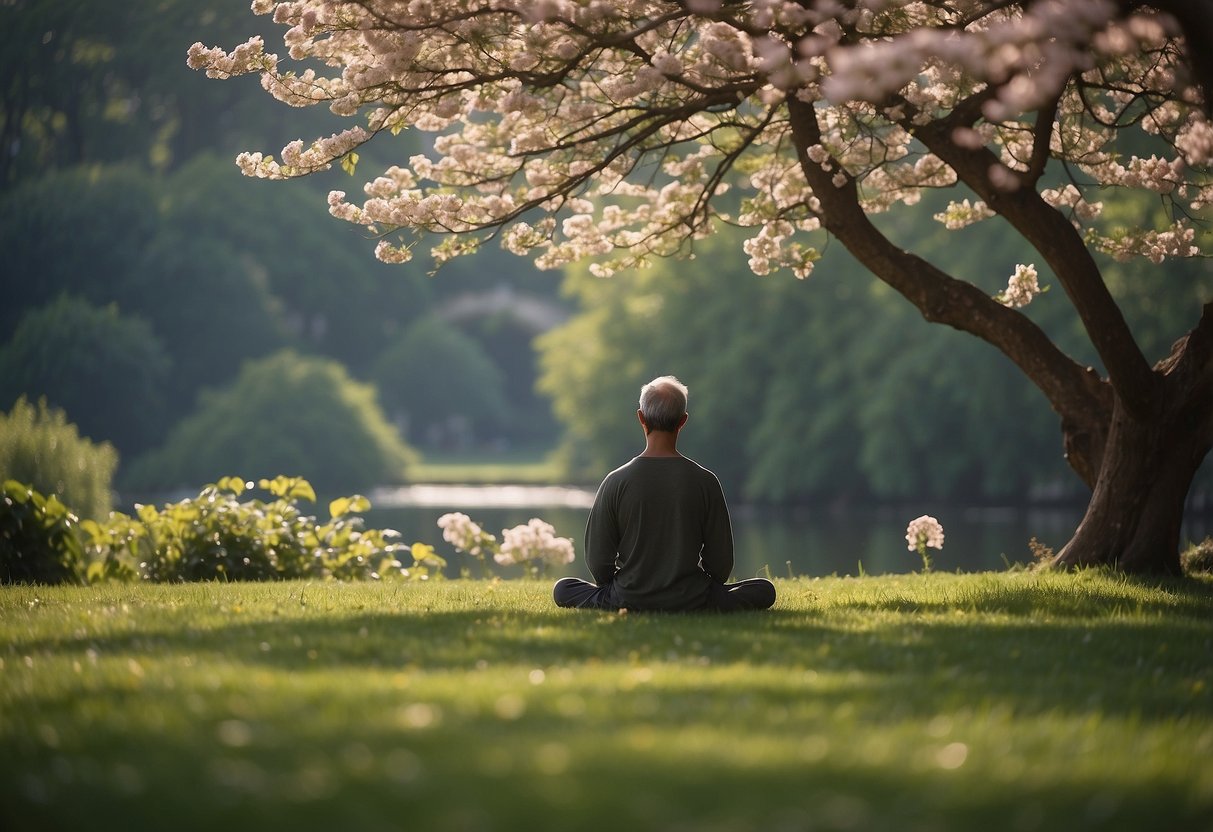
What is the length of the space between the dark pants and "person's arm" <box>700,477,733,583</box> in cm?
30

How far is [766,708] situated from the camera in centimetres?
496

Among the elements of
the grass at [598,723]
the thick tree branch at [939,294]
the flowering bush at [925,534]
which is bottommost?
the grass at [598,723]

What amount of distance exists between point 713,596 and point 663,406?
1331 millimetres

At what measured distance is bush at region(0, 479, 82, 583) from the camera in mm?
12008

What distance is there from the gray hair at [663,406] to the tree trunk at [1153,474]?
4.79 metres

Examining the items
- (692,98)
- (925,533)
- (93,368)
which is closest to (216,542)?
(692,98)

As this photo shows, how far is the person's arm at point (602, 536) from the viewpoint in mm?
8031

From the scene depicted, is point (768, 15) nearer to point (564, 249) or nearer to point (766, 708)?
point (564, 249)

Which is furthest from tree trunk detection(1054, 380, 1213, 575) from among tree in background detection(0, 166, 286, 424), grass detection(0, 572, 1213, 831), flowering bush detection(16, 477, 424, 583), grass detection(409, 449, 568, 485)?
tree in background detection(0, 166, 286, 424)

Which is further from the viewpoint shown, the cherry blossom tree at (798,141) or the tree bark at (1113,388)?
the tree bark at (1113,388)

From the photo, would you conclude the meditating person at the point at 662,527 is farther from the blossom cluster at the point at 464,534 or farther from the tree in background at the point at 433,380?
the tree in background at the point at 433,380

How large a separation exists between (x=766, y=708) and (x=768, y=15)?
566 cm

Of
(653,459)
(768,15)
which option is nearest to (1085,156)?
(768,15)

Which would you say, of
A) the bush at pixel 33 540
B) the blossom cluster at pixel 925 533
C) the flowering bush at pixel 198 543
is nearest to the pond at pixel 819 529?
the blossom cluster at pixel 925 533
